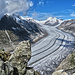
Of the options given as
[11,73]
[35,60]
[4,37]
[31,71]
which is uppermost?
[11,73]

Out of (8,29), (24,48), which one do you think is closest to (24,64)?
(24,48)

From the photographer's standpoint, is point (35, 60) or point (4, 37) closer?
point (35, 60)

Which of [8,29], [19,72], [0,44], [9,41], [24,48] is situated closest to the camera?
[19,72]

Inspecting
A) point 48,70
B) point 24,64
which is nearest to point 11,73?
point 24,64

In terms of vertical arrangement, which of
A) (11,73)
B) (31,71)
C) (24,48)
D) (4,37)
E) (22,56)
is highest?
(24,48)

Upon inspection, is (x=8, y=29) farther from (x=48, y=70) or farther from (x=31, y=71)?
(x=31, y=71)

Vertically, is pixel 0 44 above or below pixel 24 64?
below

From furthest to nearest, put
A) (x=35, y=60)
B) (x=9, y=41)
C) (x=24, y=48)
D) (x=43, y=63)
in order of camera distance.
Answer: (x=9, y=41) < (x=35, y=60) < (x=43, y=63) < (x=24, y=48)

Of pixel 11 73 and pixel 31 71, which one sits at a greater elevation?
pixel 11 73

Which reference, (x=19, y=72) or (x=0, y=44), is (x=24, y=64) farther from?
(x=0, y=44)
